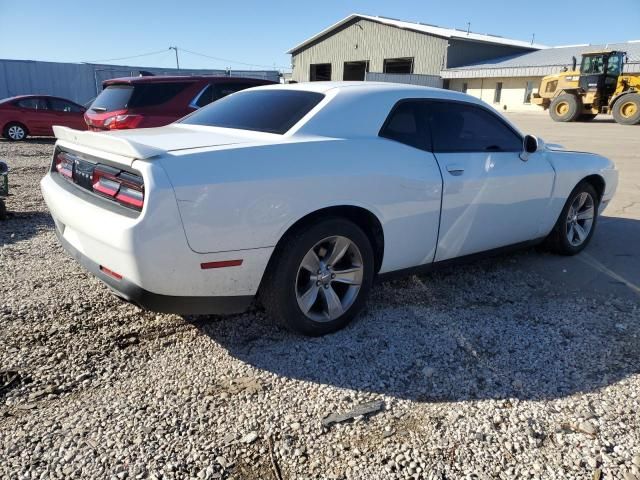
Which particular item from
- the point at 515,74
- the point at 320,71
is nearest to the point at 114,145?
the point at 515,74

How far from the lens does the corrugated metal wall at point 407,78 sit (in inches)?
1352

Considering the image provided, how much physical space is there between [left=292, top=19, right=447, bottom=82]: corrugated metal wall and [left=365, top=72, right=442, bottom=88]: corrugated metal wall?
0.90m

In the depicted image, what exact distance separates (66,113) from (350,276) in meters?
14.6

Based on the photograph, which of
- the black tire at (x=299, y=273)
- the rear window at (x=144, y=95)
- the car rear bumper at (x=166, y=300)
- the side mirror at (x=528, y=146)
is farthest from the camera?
the rear window at (x=144, y=95)

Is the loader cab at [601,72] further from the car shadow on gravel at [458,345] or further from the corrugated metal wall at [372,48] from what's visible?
the car shadow on gravel at [458,345]

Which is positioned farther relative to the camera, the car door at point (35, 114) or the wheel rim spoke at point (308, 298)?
the car door at point (35, 114)

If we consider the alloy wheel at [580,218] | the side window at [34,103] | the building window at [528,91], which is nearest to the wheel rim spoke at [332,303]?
the alloy wheel at [580,218]

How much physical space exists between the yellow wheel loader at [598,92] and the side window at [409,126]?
867 inches

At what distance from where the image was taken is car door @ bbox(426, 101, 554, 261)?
11.7ft

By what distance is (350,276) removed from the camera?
127 inches

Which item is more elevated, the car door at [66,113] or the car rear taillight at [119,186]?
the car rear taillight at [119,186]

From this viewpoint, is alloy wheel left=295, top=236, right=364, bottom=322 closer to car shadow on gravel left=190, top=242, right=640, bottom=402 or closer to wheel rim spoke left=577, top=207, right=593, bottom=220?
car shadow on gravel left=190, top=242, right=640, bottom=402

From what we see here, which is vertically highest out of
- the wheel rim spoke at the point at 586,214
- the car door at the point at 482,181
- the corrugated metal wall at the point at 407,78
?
the corrugated metal wall at the point at 407,78

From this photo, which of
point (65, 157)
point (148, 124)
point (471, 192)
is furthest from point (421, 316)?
point (148, 124)
